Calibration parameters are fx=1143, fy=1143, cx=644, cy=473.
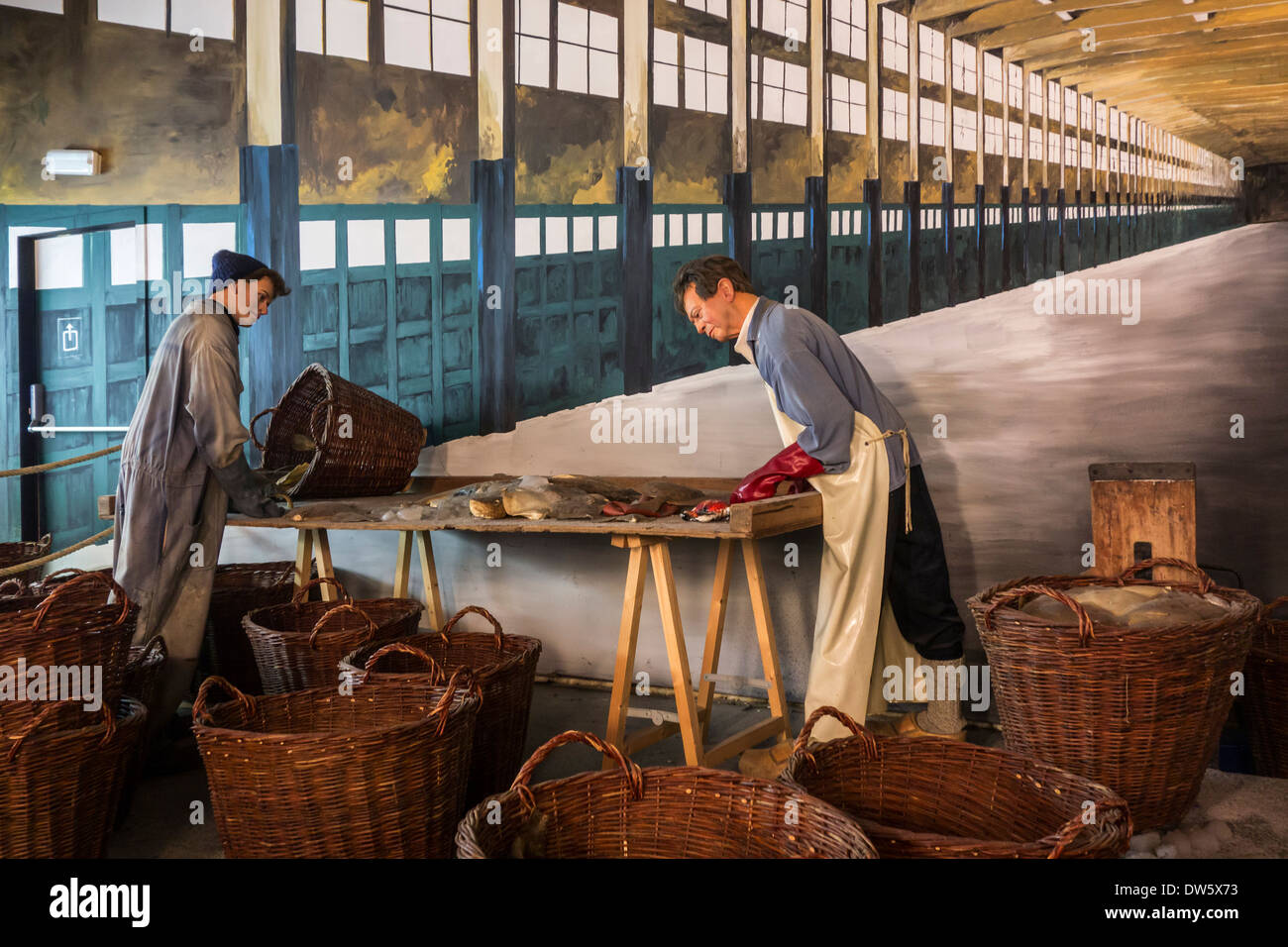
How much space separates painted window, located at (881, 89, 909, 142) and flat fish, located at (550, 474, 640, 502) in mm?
1795

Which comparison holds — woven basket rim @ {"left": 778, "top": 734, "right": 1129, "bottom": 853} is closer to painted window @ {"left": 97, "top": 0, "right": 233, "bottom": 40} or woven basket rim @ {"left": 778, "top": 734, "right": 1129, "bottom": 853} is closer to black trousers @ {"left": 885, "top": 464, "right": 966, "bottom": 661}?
black trousers @ {"left": 885, "top": 464, "right": 966, "bottom": 661}

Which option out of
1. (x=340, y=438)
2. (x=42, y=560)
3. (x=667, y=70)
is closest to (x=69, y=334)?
(x=42, y=560)

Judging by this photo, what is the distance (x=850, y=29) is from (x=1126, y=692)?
117 inches

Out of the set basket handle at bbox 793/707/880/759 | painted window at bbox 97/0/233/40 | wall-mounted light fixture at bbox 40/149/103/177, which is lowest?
basket handle at bbox 793/707/880/759

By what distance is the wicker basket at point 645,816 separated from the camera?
2230 millimetres

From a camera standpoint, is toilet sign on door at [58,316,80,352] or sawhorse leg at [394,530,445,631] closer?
sawhorse leg at [394,530,445,631]

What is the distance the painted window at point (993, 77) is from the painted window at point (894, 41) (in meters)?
0.34

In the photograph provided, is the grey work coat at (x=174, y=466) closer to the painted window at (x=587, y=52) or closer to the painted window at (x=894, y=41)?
the painted window at (x=587, y=52)

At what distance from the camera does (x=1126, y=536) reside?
11.8ft

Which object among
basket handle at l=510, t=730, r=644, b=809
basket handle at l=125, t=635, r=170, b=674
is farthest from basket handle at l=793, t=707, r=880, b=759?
basket handle at l=125, t=635, r=170, b=674

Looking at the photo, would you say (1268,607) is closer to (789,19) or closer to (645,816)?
(645,816)

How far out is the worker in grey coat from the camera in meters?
4.05
